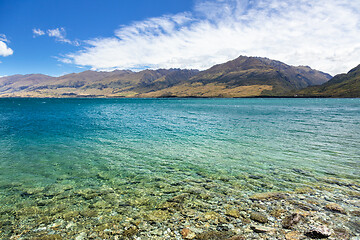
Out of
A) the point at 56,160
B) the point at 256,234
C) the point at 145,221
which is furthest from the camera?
the point at 56,160

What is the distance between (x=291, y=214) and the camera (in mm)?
9719

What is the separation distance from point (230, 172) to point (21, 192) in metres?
15.5

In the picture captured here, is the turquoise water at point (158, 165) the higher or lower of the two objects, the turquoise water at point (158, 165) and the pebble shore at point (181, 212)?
the lower

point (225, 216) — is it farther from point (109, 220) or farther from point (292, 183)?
point (292, 183)

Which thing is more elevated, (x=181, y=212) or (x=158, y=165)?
(x=181, y=212)

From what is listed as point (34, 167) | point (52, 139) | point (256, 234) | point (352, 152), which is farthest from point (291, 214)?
point (52, 139)

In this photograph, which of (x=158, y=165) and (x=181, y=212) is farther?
(x=158, y=165)

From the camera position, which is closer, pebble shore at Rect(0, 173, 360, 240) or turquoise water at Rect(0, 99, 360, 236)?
pebble shore at Rect(0, 173, 360, 240)

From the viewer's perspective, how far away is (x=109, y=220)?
9.48 m

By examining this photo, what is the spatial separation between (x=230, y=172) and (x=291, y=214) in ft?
22.3

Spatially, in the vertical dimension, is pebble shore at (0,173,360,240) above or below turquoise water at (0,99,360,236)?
above

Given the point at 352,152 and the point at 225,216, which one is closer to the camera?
the point at 225,216

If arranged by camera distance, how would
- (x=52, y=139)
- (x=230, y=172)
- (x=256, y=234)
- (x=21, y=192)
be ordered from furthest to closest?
(x=52, y=139), (x=230, y=172), (x=21, y=192), (x=256, y=234)

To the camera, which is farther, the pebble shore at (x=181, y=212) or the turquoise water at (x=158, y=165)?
the turquoise water at (x=158, y=165)
